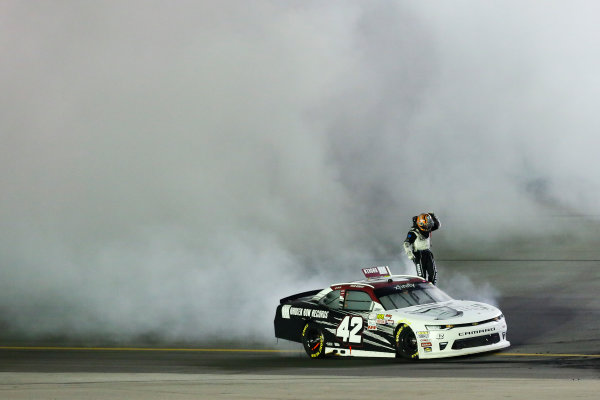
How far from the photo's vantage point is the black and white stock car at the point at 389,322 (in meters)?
11.4

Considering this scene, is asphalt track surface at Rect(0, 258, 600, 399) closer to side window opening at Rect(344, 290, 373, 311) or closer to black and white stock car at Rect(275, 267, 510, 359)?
black and white stock car at Rect(275, 267, 510, 359)

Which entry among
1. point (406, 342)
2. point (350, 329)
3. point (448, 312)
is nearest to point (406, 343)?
point (406, 342)

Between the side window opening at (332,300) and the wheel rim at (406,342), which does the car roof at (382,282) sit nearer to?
the side window opening at (332,300)

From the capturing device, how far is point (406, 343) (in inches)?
455

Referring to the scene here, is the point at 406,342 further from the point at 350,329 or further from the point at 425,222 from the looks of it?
the point at 425,222

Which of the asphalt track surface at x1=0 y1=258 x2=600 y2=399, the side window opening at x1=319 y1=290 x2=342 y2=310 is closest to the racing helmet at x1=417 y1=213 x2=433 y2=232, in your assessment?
the asphalt track surface at x1=0 y1=258 x2=600 y2=399

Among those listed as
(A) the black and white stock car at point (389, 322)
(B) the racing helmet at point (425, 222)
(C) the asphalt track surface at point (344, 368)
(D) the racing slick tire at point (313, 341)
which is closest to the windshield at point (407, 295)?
(A) the black and white stock car at point (389, 322)

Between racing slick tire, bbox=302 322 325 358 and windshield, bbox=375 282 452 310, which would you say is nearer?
windshield, bbox=375 282 452 310

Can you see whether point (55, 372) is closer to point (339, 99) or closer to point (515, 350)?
point (515, 350)

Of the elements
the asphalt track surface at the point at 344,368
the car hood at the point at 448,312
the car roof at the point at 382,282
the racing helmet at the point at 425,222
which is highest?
the racing helmet at the point at 425,222

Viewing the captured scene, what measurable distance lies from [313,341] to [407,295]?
1.34 metres

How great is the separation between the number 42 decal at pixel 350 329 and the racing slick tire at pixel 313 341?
0.95 ft

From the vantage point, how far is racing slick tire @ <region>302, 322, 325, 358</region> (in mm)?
12359

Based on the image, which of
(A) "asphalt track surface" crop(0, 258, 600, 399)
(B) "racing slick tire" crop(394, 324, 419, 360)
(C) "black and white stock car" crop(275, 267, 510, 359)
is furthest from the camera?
(B) "racing slick tire" crop(394, 324, 419, 360)
